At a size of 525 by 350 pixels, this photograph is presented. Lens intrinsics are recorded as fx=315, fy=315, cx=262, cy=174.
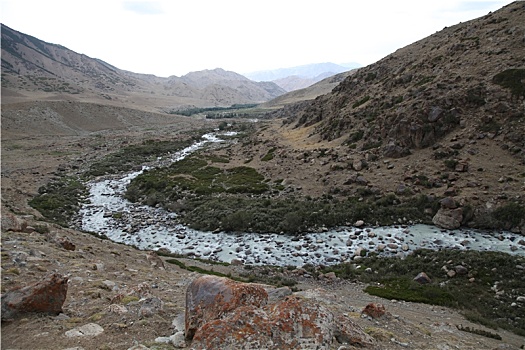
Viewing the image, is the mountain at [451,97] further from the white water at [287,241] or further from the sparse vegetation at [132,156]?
the sparse vegetation at [132,156]

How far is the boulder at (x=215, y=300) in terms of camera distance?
21.9 ft

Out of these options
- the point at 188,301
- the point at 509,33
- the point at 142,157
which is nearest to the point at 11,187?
the point at 142,157

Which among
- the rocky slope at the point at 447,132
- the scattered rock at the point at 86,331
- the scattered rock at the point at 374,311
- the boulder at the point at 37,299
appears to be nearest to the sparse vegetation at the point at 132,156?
the rocky slope at the point at 447,132

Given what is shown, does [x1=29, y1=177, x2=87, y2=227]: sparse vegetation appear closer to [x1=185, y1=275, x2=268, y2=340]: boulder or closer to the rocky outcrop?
[x1=185, y1=275, x2=268, y2=340]: boulder

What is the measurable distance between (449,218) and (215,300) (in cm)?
2247

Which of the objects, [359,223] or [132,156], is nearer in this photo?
[359,223]

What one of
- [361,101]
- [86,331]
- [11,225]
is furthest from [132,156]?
[86,331]

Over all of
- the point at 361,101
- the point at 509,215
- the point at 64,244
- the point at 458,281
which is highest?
the point at 361,101

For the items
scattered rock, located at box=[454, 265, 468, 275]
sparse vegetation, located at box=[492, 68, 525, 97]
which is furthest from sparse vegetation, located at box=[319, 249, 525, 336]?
sparse vegetation, located at box=[492, 68, 525, 97]

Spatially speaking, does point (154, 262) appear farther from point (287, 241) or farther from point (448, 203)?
point (448, 203)

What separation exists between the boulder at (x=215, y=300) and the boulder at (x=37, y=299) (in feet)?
10.9

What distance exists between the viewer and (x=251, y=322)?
5.83 meters

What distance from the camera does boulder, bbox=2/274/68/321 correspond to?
23.8 ft

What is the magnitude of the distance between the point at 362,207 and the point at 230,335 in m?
23.7
